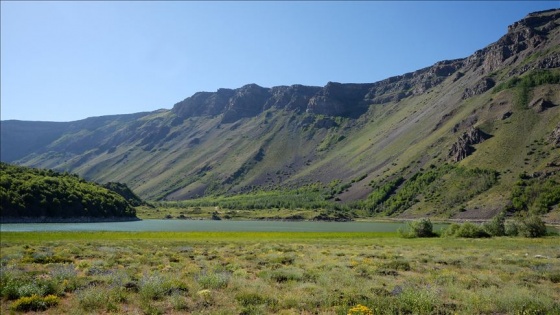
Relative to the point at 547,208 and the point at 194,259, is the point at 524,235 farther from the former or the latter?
the point at 547,208

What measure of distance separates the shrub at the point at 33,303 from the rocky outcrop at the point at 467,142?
19868 cm

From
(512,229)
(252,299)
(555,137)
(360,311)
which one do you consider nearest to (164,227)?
(512,229)

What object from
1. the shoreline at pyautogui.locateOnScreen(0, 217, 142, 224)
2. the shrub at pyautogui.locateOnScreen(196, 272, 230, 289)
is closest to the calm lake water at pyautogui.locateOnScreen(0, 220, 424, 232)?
the shoreline at pyautogui.locateOnScreen(0, 217, 142, 224)

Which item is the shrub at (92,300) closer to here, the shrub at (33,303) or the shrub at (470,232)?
the shrub at (33,303)

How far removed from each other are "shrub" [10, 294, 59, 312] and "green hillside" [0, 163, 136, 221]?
111 metres

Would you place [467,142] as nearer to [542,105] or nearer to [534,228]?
[542,105]

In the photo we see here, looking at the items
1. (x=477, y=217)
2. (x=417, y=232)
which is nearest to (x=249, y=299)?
(x=417, y=232)

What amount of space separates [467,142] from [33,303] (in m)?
204

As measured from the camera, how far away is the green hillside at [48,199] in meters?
110

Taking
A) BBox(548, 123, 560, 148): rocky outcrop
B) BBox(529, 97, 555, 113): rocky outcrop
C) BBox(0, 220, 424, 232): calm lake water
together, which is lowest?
BBox(0, 220, 424, 232): calm lake water

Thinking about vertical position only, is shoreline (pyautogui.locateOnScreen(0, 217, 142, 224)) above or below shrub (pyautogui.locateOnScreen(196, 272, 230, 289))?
below

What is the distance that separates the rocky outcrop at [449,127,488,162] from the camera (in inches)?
7382

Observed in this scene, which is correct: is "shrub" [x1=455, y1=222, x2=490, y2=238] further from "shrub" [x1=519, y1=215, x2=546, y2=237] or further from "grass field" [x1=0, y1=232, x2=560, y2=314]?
"grass field" [x1=0, y1=232, x2=560, y2=314]

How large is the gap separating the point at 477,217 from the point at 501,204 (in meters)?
10.2
